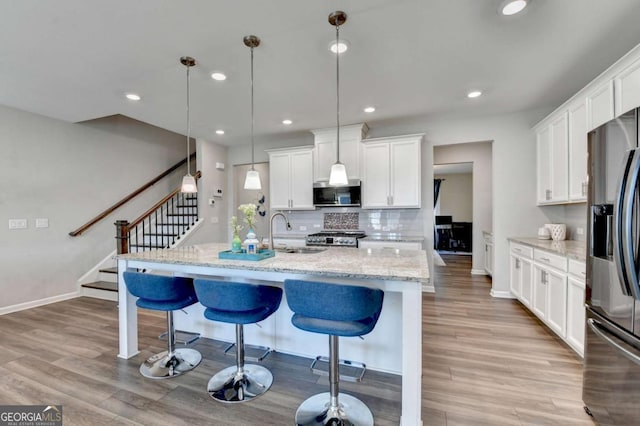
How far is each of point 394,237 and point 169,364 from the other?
3.45m

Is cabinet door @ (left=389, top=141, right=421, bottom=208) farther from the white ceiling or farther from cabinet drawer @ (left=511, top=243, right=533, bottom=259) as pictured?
cabinet drawer @ (left=511, top=243, right=533, bottom=259)

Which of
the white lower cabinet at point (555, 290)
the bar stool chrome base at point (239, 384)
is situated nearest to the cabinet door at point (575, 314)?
the white lower cabinet at point (555, 290)

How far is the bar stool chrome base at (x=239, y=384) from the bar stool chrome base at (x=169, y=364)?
1.03 feet

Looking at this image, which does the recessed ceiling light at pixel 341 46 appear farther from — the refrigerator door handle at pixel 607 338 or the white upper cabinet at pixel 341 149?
the refrigerator door handle at pixel 607 338

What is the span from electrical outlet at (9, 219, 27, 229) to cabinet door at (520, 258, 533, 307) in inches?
256

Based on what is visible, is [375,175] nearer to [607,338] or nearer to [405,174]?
[405,174]

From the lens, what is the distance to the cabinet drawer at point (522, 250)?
3327mm

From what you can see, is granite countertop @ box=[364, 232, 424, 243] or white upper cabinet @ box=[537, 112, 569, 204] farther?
granite countertop @ box=[364, 232, 424, 243]

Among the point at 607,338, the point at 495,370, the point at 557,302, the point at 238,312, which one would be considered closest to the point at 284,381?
the point at 238,312

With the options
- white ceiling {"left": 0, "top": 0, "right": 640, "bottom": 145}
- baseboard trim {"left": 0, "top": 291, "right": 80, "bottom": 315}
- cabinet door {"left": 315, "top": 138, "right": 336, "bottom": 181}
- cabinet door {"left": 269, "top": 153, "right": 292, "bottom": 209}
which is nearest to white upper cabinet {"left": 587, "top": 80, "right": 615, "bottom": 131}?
white ceiling {"left": 0, "top": 0, "right": 640, "bottom": 145}

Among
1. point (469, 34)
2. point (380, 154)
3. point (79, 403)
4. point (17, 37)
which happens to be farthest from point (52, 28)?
point (380, 154)

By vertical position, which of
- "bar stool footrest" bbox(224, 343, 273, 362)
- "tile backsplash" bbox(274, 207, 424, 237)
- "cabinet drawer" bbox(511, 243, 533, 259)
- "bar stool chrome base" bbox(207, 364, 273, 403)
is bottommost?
"bar stool footrest" bbox(224, 343, 273, 362)

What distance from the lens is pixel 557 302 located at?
2.70 metres

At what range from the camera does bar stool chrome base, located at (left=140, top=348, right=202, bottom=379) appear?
225cm
